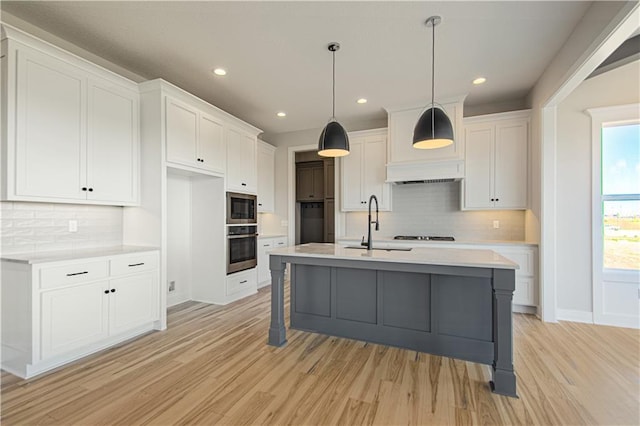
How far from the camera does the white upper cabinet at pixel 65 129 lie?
90.2 inches

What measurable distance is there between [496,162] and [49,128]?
16.3 ft

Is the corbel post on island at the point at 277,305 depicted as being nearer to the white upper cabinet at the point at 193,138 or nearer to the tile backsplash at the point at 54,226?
the white upper cabinet at the point at 193,138

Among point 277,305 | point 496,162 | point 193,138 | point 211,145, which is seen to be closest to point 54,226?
point 193,138

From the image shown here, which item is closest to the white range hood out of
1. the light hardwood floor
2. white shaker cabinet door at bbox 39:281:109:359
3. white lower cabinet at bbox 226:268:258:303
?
the light hardwood floor

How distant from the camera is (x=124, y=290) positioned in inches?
110

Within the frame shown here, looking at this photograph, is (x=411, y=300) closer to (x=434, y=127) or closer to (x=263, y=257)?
(x=434, y=127)

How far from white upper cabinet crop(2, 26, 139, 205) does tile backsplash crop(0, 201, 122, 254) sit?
271mm

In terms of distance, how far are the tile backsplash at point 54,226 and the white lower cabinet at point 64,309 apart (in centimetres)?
29

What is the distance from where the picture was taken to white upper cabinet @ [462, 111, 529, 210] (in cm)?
396

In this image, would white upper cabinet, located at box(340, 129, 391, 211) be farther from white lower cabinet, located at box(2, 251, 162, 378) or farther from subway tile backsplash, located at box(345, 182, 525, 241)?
white lower cabinet, located at box(2, 251, 162, 378)

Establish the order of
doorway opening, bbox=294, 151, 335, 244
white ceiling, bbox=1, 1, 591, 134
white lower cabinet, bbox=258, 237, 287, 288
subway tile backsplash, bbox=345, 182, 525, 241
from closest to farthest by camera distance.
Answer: white ceiling, bbox=1, 1, 591, 134
subway tile backsplash, bbox=345, 182, 525, 241
white lower cabinet, bbox=258, 237, 287, 288
doorway opening, bbox=294, 151, 335, 244

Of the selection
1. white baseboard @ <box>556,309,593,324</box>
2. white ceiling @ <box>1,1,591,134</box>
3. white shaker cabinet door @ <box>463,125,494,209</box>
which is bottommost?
white baseboard @ <box>556,309,593,324</box>

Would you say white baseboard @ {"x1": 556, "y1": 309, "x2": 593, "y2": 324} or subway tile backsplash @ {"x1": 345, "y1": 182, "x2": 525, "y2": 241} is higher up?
subway tile backsplash @ {"x1": 345, "y1": 182, "x2": 525, "y2": 241}

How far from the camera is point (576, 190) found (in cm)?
346
